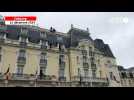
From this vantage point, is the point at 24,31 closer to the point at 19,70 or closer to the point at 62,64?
the point at 19,70

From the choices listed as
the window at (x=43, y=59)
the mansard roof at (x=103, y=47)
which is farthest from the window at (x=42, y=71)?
the mansard roof at (x=103, y=47)

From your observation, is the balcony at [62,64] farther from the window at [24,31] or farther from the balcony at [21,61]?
the window at [24,31]

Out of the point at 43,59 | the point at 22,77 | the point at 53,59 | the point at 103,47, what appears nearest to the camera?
the point at 22,77

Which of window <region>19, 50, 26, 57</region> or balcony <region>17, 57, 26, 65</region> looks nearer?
balcony <region>17, 57, 26, 65</region>

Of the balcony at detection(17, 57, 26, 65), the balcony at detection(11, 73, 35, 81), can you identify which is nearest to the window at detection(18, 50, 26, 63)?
the balcony at detection(17, 57, 26, 65)

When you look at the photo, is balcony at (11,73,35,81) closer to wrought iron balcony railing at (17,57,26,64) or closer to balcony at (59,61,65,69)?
wrought iron balcony railing at (17,57,26,64)

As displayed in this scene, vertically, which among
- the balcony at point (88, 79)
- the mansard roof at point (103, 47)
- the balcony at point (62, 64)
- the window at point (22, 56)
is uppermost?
the mansard roof at point (103, 47)

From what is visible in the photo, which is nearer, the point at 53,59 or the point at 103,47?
Answer: the point at 53,59

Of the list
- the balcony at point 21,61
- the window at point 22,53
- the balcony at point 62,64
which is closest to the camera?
the balcony at point 21,61

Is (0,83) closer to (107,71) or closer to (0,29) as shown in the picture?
(0,29)

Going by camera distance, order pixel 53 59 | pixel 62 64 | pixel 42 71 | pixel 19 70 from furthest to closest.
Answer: pixel 62 64 → pixel 53 59 → pixel 42 71 → pixel 19 70

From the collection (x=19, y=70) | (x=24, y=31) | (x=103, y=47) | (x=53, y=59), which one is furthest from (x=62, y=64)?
(x=103, y=47)
